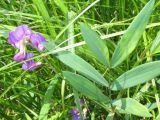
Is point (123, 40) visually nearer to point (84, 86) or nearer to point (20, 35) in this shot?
point (84, 86)

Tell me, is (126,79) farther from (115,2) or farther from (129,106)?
(115,2)

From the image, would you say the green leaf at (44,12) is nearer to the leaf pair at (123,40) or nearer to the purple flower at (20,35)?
the purple flower at (20,35)

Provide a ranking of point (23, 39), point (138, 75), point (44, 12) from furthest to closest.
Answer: point (44, 12) < point (23, 39) < point (138, 75)

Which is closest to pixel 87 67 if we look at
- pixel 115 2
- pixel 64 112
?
pixel 64 112

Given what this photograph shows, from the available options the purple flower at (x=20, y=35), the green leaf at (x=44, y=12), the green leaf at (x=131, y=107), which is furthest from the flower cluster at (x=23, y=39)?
the green leaf at (x=131, y=107)

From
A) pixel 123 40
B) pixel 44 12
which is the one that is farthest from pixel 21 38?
pixel 123 40

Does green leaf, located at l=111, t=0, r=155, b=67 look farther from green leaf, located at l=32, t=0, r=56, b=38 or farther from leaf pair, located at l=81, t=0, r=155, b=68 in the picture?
green leaf, located at l=32, t=0, r=56, b=38

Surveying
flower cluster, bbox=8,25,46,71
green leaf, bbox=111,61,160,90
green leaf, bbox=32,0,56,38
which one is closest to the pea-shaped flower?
flower cluster, bbox=8,25,46,71
